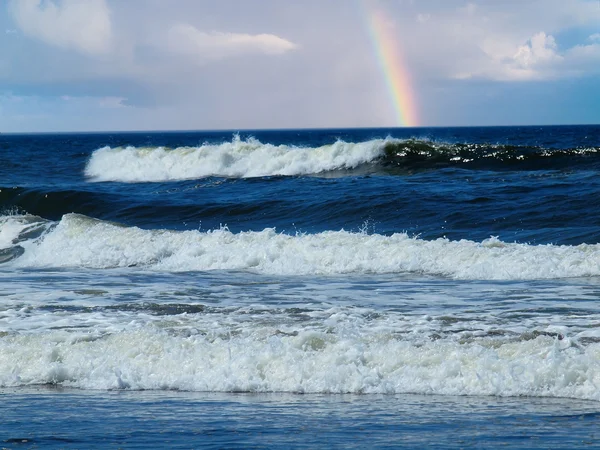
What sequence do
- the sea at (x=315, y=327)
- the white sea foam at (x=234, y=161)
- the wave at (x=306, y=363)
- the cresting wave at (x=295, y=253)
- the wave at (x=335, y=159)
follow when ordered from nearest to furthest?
the sea at (x=315, y=327) < the wave at (x=306, y=363) < the cresting wave at (x=295, y=253) < the wave at (x=335, y=159) < the white sea foam at (x=234, y=161)

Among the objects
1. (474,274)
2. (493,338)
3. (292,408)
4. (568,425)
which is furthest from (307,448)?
(474,274)

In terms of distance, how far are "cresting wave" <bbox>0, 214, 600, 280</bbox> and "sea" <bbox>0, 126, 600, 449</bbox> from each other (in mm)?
57

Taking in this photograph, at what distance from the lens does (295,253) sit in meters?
17.6

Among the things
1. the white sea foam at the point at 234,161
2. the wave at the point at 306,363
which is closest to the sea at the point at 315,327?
the wave at the point at 306,363

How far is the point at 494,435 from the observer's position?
6.44 meters

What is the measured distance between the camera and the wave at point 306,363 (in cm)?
803

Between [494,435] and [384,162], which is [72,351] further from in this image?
[384,162]

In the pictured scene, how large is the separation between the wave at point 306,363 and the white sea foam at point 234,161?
96.2ft

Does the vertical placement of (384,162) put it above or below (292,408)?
above

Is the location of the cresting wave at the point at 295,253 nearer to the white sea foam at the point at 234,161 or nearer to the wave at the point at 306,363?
the wave at the point at 306,363

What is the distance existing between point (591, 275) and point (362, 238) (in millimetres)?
5154

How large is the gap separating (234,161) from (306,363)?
33353 mm

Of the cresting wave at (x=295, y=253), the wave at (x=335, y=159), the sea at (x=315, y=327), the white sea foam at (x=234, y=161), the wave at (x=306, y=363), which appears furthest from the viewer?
the white sea foam at (x=234, y=161)

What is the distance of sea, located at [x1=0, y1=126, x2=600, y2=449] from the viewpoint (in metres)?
6.91
